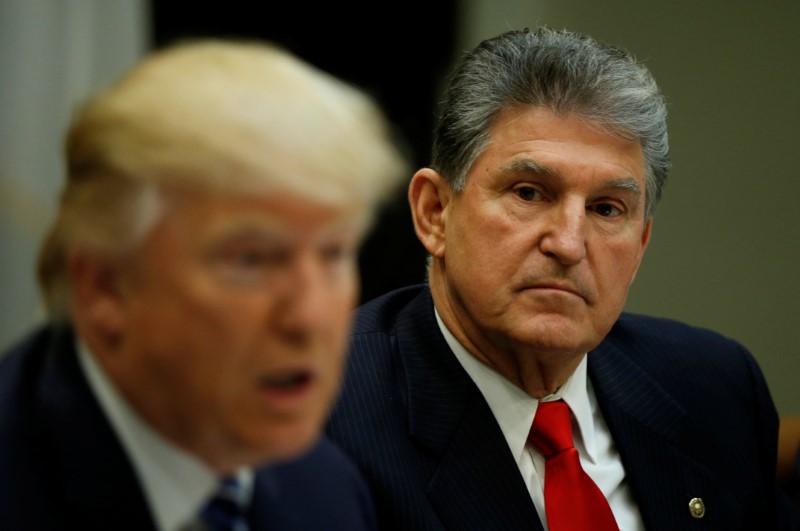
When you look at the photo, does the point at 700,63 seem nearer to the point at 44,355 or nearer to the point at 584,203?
the point at 584,203

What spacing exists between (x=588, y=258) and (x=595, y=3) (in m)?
2.17

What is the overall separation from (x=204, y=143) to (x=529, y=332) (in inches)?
39.9

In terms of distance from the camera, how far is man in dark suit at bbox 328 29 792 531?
1882mm

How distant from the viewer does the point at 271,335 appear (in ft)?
3.37

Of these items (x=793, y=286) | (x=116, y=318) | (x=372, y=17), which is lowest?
(x=793, y=286)

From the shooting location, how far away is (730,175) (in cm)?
404

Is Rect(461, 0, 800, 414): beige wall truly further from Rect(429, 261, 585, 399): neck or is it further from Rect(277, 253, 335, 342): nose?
Rect(277, 253, 335, 342): nose

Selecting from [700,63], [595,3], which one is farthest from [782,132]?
[595,3]

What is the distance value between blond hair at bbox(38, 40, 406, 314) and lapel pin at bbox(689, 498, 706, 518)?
1.25 m

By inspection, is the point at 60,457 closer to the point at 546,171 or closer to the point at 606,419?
the point at 546,171

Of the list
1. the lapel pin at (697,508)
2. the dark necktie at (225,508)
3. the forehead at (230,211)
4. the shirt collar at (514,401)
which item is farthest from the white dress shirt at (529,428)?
the forehead at (230,211)

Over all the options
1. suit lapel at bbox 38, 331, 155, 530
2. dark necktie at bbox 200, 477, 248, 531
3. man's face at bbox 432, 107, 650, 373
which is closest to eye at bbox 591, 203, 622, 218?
man's face at bbox 432, 107, 650, 373

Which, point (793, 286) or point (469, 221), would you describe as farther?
point (793, 286)

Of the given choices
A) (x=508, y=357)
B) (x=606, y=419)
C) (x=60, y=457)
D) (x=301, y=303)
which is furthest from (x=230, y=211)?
(x=606, y=419)
